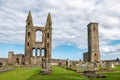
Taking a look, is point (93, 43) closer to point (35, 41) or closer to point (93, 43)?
point (93, 43)

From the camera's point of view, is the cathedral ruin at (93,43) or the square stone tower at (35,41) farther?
the cathedral ruin at (93,43)

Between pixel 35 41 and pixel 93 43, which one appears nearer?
pixel 35 41

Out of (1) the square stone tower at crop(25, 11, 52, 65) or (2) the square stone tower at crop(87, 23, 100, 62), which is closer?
(1) the square stone tower at crop(25, 11, 52, 65)

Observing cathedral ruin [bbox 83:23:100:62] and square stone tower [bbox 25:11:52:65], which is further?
cathedral ruin [bbox 83:23:100:62]

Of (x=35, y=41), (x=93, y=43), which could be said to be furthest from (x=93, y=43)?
(x=35, y=41)

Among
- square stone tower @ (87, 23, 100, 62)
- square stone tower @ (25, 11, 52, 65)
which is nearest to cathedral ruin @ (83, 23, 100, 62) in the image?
square stone tower @ (87, 23, 100, 62)

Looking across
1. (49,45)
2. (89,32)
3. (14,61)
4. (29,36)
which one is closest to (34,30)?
(29,36)

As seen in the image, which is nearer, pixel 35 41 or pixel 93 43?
pixel 35 41

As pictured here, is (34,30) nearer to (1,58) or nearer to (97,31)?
(1,58)

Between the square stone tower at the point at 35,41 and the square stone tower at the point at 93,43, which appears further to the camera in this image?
the square stone tower at the point at 93,43

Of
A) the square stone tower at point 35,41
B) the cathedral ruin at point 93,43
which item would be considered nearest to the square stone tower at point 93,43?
the cathedral ruin at point 93,43

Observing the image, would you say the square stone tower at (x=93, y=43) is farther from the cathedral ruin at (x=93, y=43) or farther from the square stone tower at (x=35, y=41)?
the square stone tower at (x=35, y=41)

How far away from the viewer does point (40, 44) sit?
199 feet

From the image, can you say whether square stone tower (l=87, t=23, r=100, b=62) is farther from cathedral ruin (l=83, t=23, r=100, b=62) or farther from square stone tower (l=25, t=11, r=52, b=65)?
square stone tower (l=25, t=11, r=52, b=65)
